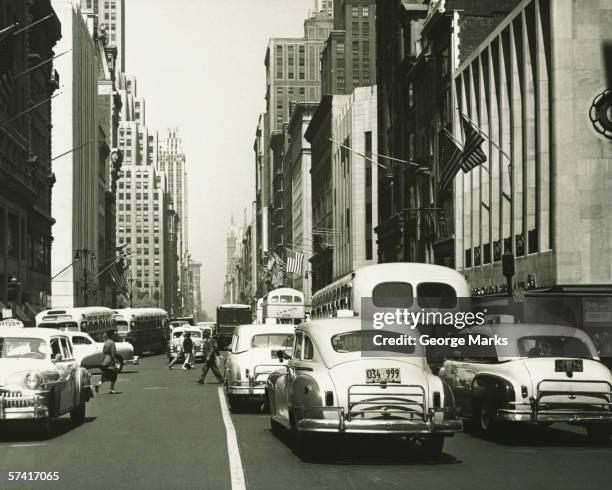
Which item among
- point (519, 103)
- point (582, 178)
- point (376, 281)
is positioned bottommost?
point (376, 281)

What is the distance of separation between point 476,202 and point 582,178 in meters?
14.4

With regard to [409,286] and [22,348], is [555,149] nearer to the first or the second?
[409,286]

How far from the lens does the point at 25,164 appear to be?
82500 millimetres

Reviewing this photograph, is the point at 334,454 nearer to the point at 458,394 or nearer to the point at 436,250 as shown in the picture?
the point at 458,394

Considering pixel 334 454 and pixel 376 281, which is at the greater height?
pixel 376 281

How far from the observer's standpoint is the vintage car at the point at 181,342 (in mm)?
55419

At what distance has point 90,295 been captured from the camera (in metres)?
127

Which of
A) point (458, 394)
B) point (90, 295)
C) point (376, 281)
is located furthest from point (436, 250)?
point (90, 295)

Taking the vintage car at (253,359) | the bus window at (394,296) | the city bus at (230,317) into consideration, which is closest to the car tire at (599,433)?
the vintage car at (253,359)

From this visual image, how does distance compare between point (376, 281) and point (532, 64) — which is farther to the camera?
point (532, 64)

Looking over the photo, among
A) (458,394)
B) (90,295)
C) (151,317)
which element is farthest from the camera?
(90,295)

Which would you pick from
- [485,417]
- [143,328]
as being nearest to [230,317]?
[143,328]

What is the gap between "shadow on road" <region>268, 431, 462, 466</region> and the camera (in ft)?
50.2

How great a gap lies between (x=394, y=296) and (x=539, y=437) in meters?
9.27
